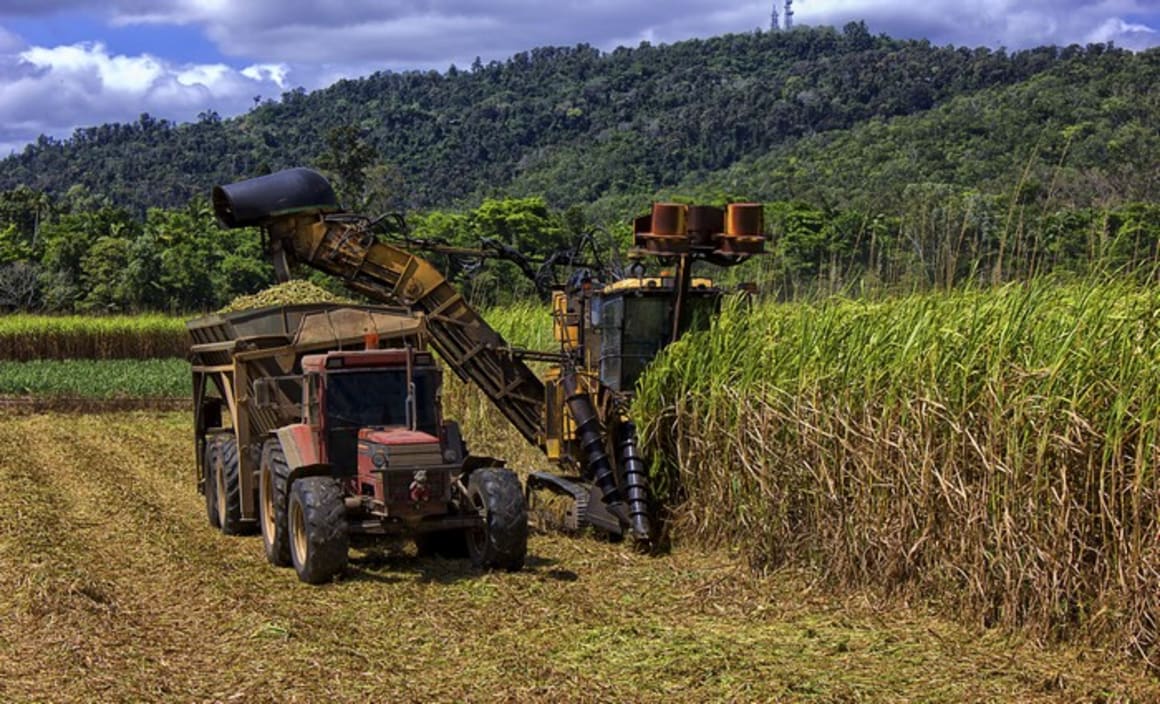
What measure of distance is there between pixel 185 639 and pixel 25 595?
1.83 meters

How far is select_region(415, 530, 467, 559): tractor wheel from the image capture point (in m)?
11.1

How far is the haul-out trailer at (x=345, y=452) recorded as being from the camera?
10047 mm

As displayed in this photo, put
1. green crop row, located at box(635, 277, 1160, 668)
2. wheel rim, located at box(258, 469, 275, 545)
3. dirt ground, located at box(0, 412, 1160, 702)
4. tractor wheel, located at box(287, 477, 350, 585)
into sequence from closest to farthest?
dirt ground, located at box(0, 412, 1160, 702) < green crop row, located at box(635, 277, 1160, 668) < tractor wheel, located at box(287, 477, 350, 585) < wheel rim, located at box(258, 469, 275, 545)

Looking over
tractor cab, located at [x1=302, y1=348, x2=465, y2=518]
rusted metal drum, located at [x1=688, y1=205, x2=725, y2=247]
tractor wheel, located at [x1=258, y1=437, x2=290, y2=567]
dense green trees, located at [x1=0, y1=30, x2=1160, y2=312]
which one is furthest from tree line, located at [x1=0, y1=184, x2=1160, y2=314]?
tractor wheel, located at [x1=258, y1=437, x2=290, y2=567]

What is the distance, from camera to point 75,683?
7.27 metres

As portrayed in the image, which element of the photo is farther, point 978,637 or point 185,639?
point 185,639

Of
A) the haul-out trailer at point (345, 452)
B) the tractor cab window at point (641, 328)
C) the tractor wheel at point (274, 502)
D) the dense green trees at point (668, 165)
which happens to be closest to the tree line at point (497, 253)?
the dense green trees at point (668, 165)

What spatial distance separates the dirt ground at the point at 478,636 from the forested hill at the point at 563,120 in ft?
129

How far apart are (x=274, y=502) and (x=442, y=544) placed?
5.04 ft

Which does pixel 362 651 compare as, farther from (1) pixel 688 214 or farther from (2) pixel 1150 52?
(2) pixel 1150 52

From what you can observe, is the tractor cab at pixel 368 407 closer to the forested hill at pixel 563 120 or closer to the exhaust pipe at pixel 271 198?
the exhaust pipe at pixel 271 198

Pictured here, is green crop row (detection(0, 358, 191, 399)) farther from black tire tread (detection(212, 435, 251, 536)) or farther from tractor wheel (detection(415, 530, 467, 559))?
tractor wheel (detection(415, 530, 467, 559))

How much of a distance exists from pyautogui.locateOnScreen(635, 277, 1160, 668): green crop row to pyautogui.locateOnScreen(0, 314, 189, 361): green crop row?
30454mm

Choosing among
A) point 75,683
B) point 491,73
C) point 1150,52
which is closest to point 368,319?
point 75,683
